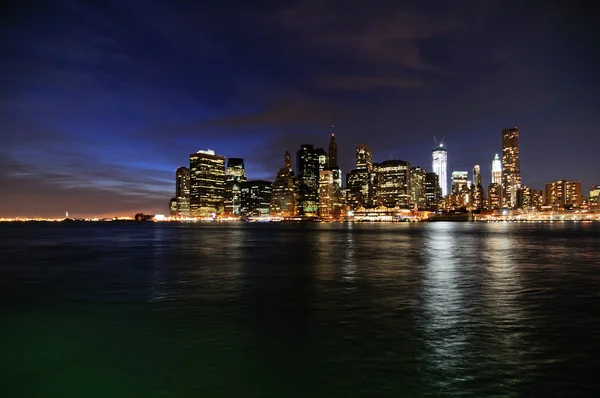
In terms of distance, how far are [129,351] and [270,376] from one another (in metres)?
6.62

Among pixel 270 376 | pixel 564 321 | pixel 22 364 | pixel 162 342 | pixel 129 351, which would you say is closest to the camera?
pixel 270 376

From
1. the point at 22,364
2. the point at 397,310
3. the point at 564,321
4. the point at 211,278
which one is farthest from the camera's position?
the point at 211,278

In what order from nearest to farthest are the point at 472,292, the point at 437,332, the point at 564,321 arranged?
the point at 437,332 < the point at 564,321 < the point at 472,292

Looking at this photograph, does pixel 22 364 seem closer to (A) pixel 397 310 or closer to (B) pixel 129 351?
(B) pixel 129 351

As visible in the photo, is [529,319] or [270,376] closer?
[270,376]

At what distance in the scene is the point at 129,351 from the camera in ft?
59.4

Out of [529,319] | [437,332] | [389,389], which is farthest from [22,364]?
[529,319]

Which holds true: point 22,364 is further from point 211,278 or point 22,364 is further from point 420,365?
point 211,278

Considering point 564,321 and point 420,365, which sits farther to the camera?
point 564,321

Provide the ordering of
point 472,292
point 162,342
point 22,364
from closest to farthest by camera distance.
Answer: point 22,364, point 162,342, point 472,292

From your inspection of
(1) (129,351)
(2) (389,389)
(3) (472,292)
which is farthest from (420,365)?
(3) (472,292)

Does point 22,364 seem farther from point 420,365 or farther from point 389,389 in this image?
point 420,365

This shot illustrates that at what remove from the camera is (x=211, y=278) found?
40094 mm

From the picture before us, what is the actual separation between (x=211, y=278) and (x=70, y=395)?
26.4 metres
